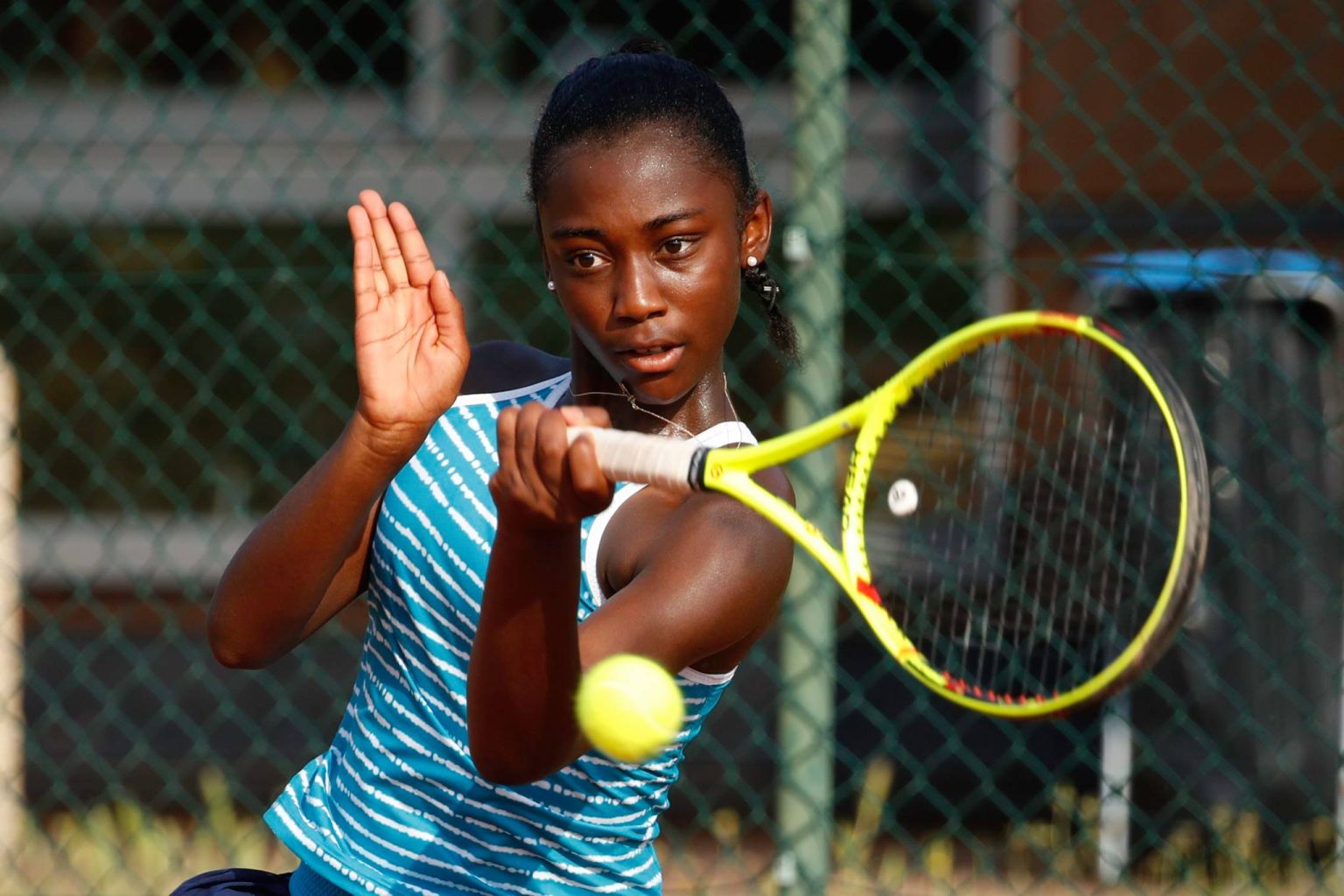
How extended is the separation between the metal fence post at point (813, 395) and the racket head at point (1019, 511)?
0.33m

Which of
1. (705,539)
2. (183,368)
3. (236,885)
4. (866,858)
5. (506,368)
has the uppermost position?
(506,368)

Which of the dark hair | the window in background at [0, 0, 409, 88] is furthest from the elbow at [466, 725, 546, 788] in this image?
the window in background at [0, 0, 409, 88]

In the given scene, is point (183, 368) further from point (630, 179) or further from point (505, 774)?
point (505, 774)

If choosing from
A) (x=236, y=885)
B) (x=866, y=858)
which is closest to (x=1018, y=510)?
(x=236, y=885)

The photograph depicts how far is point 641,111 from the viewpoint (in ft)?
5.59

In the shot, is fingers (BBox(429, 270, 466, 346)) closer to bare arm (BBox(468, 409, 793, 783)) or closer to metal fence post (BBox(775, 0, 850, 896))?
bare arm (BBox(468, 409, 793, 783))

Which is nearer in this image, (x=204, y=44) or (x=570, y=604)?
(x=570, y=604)

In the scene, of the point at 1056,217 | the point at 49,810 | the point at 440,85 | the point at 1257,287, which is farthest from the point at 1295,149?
the point at 49,810

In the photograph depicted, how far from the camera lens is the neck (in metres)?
1.77

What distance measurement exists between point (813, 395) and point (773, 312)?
102cm

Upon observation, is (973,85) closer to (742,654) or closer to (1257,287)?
(1257,287)

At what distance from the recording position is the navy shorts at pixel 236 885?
6.04 feet

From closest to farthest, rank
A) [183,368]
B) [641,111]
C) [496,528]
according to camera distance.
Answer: [496,528] < [641,111] < [183,368]

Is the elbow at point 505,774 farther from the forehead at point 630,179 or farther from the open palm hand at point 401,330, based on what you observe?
the forehead at point 630,179
